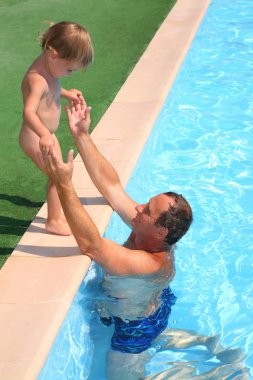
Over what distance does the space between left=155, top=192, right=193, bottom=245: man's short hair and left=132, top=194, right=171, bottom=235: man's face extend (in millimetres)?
24

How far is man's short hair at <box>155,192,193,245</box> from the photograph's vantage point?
12.8 ft

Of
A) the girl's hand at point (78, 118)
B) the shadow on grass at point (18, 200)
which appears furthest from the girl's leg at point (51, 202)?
the shadow on grass at point (18, 200)

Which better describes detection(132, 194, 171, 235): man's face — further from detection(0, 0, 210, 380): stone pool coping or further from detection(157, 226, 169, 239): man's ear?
detection(0, 0, 210, 380): stone pool coping

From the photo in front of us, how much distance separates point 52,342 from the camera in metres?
3.35

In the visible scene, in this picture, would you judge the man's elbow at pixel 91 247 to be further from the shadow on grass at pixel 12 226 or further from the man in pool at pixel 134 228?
the shadow on grass at pixel 12 226

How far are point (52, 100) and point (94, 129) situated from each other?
1.47m

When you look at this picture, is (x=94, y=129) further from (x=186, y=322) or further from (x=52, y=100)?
(x=186, y=322)

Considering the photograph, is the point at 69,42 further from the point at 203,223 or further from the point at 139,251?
the point at 203,223

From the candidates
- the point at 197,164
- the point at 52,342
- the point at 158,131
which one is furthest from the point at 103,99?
the point at 52,342

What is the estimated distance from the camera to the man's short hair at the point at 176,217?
153 inches

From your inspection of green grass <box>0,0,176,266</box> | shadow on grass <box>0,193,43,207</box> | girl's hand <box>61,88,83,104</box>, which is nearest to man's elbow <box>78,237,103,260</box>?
green grass <box>0,0,176,266</box>

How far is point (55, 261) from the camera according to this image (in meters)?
3.97

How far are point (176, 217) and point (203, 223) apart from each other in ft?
5.63

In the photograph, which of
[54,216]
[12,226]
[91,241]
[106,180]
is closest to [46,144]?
[91,241]
